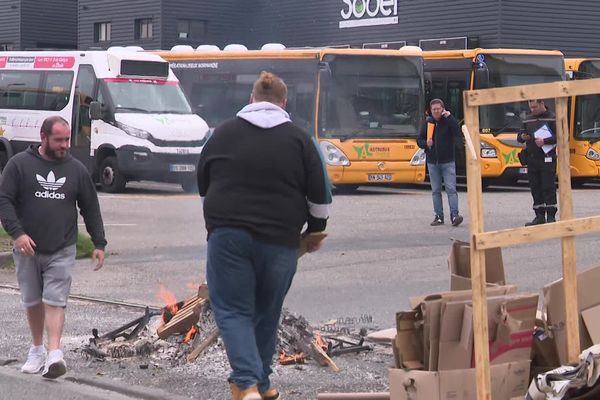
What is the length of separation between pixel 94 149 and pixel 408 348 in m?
17.3

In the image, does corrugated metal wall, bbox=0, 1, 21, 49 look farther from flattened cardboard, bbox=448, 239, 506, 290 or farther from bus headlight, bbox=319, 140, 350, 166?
flattened cardboard, bbox=448, 239, 506, 290

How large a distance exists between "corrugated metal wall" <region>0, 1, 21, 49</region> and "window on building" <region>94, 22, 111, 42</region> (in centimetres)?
608

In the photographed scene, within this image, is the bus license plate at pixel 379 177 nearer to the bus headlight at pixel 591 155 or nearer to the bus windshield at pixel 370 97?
the bus windshield at pixel 370 97

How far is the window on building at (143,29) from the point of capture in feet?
126

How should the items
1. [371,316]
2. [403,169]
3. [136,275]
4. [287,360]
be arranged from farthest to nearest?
[403,169] → [136,275] → [371,316] → [287,360]

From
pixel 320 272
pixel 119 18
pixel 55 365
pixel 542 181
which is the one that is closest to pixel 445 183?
pixel 542 181

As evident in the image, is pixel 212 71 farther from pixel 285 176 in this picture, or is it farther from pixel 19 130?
pixel 285 176

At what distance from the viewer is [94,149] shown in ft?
73.7

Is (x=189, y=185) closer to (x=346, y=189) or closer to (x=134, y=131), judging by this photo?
(x=134, y=131)

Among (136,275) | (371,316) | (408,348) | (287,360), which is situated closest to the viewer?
(408,348)

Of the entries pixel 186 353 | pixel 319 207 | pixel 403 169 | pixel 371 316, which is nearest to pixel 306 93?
pixel 403 169

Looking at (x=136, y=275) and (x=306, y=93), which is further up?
(x=306, y=93)

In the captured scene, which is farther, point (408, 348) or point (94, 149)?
point (94, 149)

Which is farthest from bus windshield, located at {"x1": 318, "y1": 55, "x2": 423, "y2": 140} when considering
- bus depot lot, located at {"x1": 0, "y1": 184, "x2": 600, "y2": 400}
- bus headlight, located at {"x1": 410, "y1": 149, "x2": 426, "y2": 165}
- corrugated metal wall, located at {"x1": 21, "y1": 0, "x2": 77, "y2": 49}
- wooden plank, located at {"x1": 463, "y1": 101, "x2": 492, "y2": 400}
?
corrugated metal wall, located at {"x1": 21, "y1": 0, "x2": 77, "y2": 49}
